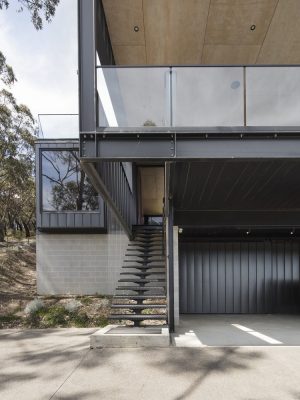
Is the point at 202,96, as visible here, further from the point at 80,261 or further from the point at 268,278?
the point at 268,278

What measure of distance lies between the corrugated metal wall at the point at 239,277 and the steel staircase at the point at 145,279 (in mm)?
1169

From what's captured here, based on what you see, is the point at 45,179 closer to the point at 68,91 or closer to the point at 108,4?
the point at 68,91

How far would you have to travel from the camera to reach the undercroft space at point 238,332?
5250 millimetres

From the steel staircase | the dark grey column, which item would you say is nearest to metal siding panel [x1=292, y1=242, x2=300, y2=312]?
the steel staircase

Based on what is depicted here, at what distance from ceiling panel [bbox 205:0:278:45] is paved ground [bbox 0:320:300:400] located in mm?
5473

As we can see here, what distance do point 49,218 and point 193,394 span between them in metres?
7.20

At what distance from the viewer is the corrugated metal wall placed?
30.6ft

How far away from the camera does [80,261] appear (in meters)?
9.59

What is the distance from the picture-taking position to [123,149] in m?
4.31

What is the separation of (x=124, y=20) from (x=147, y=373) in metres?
5.52

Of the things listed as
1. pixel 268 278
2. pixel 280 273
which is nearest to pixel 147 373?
pixel 268 278

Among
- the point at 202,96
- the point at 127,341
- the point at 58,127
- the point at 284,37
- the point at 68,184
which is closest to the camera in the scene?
the point at 202,96

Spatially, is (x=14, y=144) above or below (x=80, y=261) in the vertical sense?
above

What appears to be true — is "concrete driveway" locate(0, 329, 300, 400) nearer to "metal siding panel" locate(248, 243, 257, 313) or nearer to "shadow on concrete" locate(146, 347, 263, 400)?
"shadow on concrete" locate(146, 347, 263, 400)
